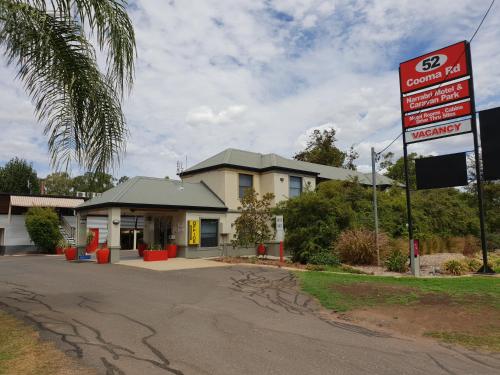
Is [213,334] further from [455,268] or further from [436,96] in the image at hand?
[436,96]

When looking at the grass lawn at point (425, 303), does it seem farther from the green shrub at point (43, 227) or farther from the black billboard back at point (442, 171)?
the green shrub at point (43, 227)

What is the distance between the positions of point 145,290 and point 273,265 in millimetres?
8220

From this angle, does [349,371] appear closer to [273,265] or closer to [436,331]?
[436,331]

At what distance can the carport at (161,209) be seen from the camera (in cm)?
2127

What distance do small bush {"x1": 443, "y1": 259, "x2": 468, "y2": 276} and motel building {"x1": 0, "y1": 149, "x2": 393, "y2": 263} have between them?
10860 millimetres

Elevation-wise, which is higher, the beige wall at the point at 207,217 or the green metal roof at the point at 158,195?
the green metal roof at the point at 158,195

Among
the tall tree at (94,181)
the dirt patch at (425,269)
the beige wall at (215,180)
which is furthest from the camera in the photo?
the beige wall at (215,180)

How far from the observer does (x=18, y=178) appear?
5094cm

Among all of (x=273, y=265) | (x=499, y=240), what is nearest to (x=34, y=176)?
A: (x=273, y=265)

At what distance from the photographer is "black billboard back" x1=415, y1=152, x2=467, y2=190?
52.3ft

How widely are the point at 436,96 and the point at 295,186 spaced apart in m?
13.9

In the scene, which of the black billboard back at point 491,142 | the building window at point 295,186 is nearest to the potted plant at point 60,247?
the building window at point 295,186

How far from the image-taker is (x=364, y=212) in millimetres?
23328

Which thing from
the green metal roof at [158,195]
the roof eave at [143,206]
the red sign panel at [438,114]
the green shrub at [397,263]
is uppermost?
the red sign panel at [438,114]
